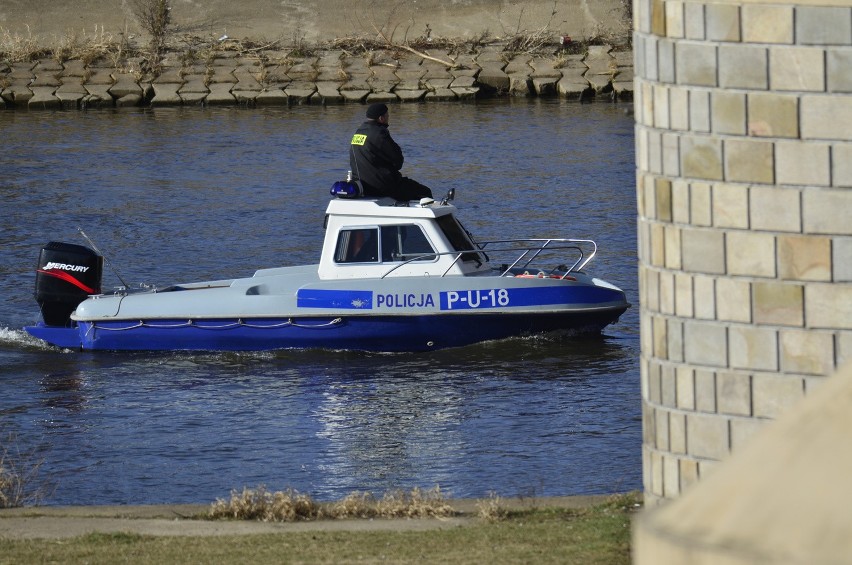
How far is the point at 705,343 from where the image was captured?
6.90 metres

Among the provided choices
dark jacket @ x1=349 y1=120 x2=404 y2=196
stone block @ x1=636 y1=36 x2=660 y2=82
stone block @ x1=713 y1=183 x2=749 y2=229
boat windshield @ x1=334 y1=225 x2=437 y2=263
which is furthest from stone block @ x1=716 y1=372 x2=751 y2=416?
dark jacket @ x1=349 y1=120 x2=404 y2=196

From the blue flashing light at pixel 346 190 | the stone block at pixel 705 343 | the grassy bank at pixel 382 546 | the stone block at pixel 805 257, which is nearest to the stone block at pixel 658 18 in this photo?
the stone block at pixel 805 257

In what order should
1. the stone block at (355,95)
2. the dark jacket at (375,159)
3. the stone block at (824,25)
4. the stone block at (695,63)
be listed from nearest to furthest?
1. the stone block at (824,25)
2. the stone block at (695,63)
3. the dark jacket at (375,159)
4. the stone block at (355,95)

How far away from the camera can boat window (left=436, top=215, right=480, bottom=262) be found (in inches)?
653

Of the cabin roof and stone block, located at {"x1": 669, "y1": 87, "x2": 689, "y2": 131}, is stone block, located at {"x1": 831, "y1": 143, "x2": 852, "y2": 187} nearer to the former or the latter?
stone block, located at {"x1": 669, "y1": 87, "x2": 689, "y2": 131}

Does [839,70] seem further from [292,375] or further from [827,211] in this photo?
[292,375]

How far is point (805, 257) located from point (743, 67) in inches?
35.1

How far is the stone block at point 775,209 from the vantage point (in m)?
6.59

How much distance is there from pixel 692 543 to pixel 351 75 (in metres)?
35.6

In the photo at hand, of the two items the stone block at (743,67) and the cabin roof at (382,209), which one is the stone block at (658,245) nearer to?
the stone block at (743,67)

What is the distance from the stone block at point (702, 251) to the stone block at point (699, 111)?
0.47 m

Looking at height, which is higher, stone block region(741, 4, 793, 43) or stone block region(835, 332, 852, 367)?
stone block region(741, 4, 793, 43)

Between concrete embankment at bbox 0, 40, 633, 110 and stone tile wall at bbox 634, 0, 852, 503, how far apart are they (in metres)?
30.1

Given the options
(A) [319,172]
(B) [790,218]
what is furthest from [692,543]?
(A) [319,172]
